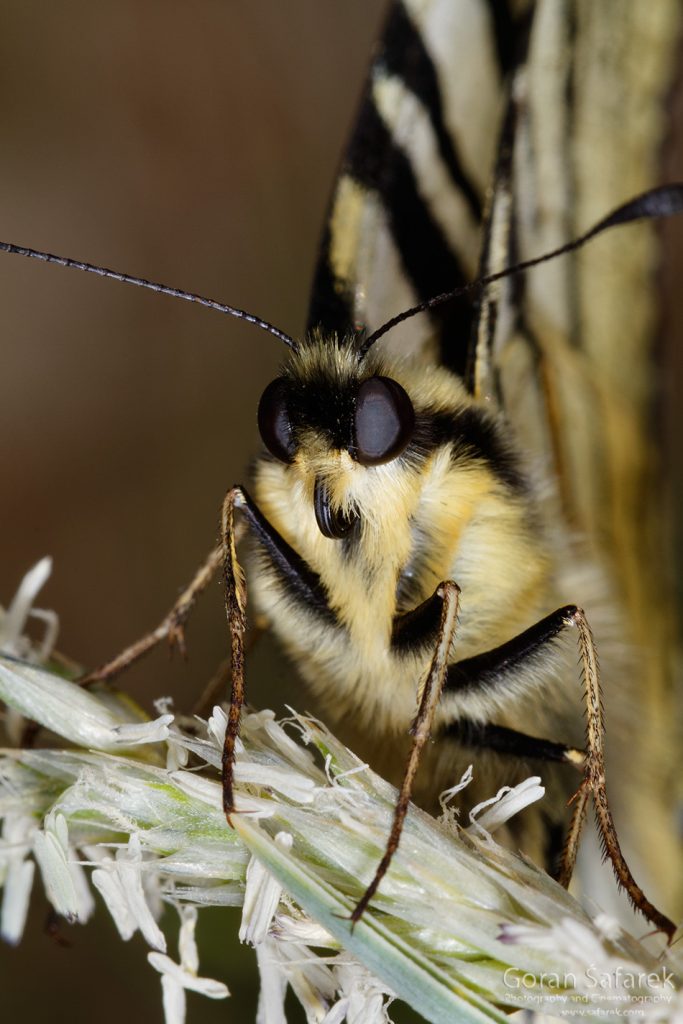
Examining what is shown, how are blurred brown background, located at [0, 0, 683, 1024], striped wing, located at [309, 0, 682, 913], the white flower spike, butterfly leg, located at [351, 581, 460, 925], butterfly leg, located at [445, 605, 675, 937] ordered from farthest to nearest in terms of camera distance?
blurred brown background, located at [0, 0, 683, 1024] → striped wing, located at [309, 0, 682, 913] → butterfly leg, located at [445, 605, 675, 937] → butterfly leg, located at [351, 581, 460, 925] → the white flower spike

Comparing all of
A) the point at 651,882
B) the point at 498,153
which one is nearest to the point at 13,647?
the point at 498,153

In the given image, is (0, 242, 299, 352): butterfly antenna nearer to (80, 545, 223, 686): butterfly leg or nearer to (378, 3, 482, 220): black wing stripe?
(80, 545, 223, 686): butterfly leg

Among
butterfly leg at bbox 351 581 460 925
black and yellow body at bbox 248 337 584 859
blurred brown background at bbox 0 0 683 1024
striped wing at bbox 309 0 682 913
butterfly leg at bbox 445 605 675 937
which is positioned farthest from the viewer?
blurred brown background at bbox 0 0 683 1024

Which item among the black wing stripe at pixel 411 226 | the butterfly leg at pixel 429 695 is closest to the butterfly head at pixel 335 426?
A: the butterfly leg at pixel 429 695

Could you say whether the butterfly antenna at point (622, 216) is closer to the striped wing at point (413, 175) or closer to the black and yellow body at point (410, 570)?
the black and yellow body at point (410, 570)

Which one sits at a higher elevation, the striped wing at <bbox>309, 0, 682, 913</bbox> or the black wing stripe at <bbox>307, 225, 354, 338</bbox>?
the striped wing at <bbox>309, 0, 682, 913</bbox>

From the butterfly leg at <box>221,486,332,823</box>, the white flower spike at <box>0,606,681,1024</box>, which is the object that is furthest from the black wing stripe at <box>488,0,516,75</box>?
the white flower spike at <box>0,606,681,1024</box>
